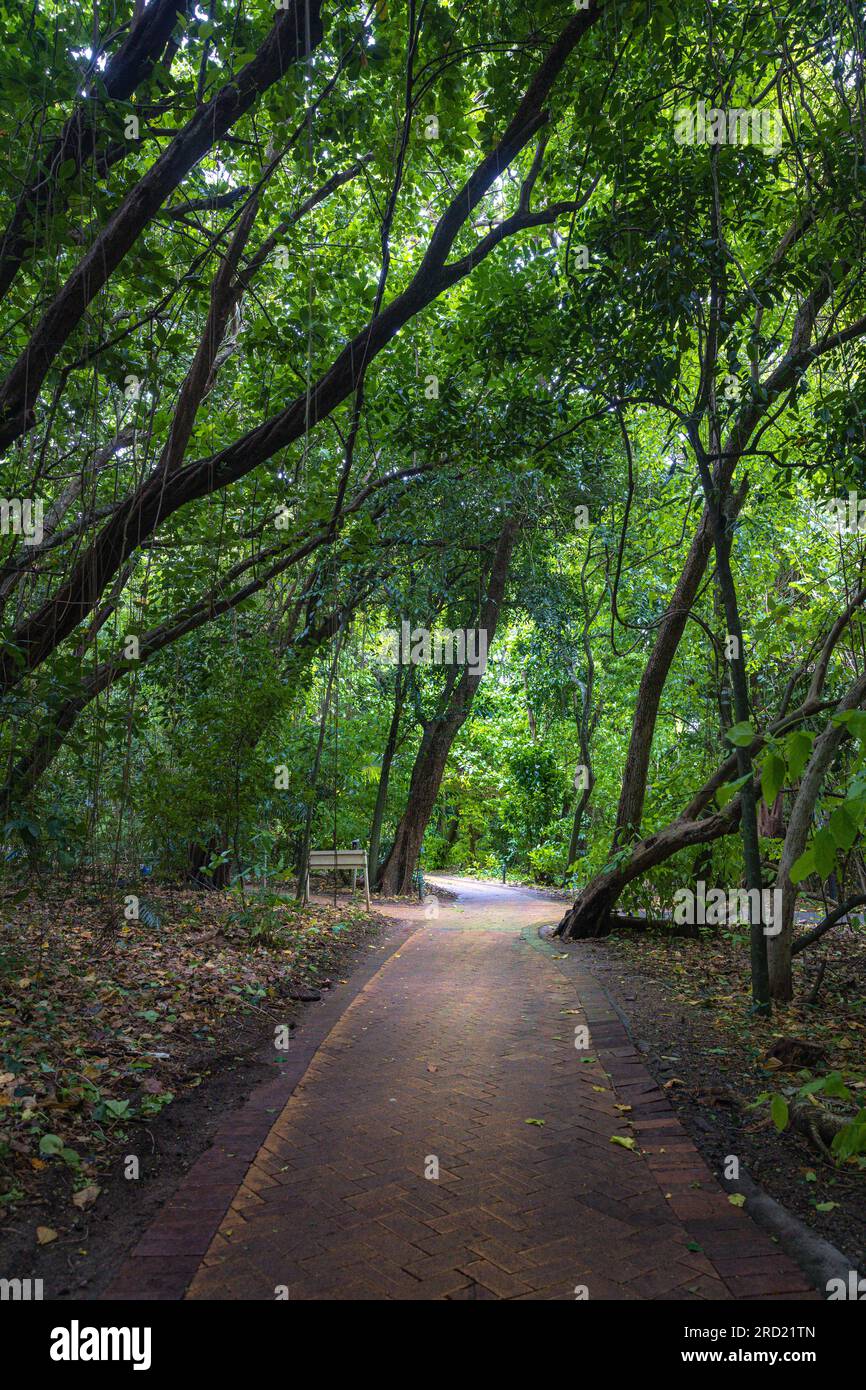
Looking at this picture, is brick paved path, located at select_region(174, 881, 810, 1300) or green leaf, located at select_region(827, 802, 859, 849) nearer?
green leaf, located at select_region(827, 802, 859, 849)

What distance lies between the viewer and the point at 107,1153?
3.61 m

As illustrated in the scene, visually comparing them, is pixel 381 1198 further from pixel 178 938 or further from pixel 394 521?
pixel 394 521

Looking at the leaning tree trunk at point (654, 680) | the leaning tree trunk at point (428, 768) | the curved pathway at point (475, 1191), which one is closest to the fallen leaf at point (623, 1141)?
the curved pathway at point (475, 1191)

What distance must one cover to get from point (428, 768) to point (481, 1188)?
12533 mm

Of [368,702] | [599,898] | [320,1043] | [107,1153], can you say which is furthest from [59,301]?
[368,702]

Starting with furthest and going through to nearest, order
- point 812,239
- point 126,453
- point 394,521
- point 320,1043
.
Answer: point 394,521 < point 126,453 < point 812,239 < point 320,1043

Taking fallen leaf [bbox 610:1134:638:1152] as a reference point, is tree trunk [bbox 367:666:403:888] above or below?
above

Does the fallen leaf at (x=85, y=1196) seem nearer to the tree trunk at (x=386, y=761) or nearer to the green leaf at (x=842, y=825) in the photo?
the green leaf at (x=842, y=825)

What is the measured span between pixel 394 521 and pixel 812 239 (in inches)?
235

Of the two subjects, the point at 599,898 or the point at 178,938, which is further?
the point at 599,898

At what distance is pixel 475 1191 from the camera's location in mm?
3338

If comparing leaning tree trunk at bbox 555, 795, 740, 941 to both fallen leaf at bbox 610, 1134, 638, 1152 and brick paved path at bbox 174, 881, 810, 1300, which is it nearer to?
brick paved path at bbox 174, 881, 810, 1300

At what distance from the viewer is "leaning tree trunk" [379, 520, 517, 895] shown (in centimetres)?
1515

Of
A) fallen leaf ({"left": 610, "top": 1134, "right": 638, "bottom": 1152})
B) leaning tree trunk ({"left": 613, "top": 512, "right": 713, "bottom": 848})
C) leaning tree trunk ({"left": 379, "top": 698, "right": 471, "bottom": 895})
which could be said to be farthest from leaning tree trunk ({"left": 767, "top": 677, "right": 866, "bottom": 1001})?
leaning tree trunk ({"left": 379, "top": 698, "right": 471, "bottom": 895})
